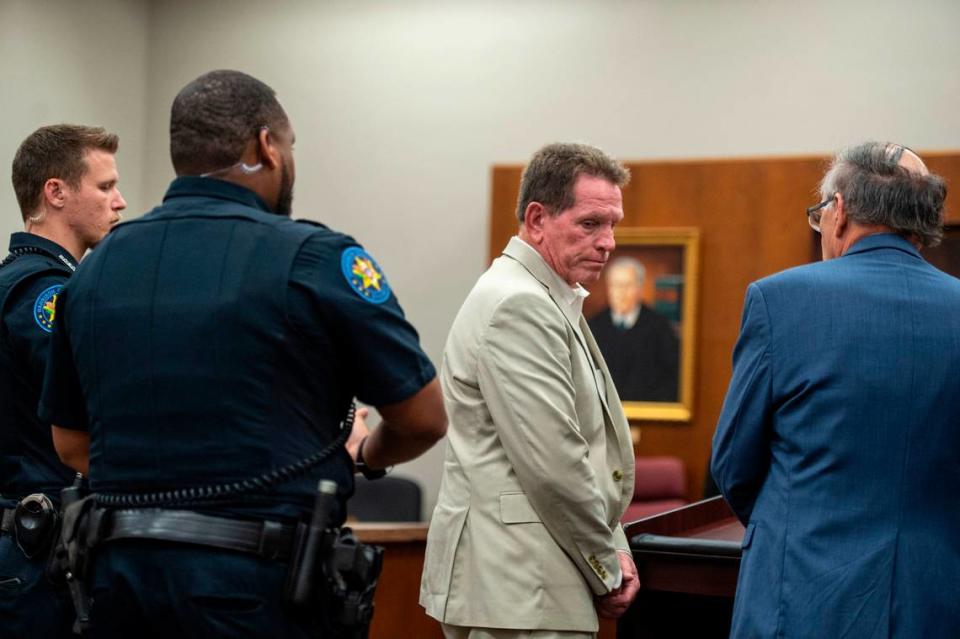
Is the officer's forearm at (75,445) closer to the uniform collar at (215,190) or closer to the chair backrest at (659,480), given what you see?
the uniform collar at (215,190)

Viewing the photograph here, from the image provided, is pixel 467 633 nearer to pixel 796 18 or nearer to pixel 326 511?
pixel 326 511

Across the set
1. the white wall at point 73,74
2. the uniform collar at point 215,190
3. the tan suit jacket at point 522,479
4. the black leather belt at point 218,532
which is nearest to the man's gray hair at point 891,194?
the tan suit jacket at point 522,479

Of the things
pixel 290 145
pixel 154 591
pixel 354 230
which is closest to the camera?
pixel 154 591

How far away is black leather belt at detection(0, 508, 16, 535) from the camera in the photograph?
2646 mm

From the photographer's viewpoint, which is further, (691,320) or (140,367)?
(691,320)

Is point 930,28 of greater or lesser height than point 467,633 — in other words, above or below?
above

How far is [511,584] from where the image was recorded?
100.0 inches

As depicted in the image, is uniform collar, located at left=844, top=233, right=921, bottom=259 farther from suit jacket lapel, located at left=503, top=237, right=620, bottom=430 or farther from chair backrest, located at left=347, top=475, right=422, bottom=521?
chair backrest, located at left=347, top=475, right=422, bottom=521

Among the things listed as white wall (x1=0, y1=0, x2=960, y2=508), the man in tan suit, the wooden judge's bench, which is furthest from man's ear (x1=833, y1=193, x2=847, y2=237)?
white wall (x1=0, y1=0, x2=960, y2=508)

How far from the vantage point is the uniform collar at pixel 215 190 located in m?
2.00

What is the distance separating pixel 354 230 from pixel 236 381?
6145mm

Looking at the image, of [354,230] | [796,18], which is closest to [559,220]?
[796,18]

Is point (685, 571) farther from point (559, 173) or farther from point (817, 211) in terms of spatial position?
point (559, 173)

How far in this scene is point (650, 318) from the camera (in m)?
6.82
